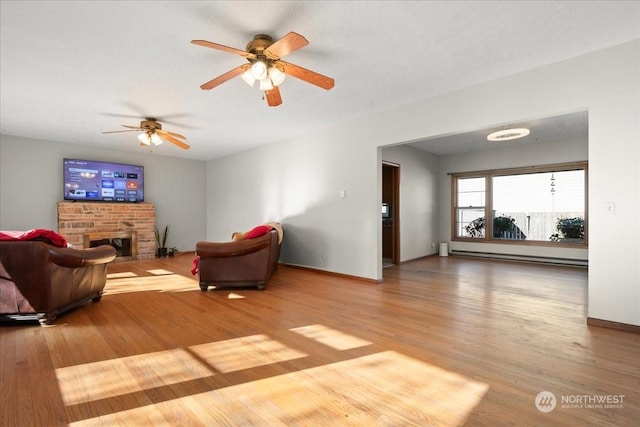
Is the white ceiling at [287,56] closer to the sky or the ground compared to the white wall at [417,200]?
closer to the sky

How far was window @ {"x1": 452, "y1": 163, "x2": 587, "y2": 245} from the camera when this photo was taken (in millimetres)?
6254

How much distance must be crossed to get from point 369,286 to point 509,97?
3.05 meters

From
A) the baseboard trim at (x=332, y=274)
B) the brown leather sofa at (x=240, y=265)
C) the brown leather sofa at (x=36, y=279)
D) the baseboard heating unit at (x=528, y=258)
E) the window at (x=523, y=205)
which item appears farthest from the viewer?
the window at (x=523, y=205)

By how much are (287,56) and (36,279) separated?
3248 millimetres

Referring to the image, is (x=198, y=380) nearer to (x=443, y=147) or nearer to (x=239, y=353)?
(x=239, y=353)

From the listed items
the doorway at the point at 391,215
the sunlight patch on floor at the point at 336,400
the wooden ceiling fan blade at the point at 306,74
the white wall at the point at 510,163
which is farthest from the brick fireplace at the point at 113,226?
the white wall at the point at 510,163

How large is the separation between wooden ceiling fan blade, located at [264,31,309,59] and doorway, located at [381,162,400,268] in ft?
12.9

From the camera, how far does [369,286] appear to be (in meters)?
4.43

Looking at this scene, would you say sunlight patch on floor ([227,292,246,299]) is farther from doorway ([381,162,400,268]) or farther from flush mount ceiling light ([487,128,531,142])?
flush mount ceiling light ([487,128,531,142])

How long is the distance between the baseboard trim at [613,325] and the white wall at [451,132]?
4cm

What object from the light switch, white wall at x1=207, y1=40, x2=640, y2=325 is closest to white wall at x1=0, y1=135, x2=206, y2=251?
white wall at x1=207, y1=40, x2=640, y2=325

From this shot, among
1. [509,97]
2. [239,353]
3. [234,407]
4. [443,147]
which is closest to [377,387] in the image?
[234,407]

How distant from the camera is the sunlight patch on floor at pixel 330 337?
240cm

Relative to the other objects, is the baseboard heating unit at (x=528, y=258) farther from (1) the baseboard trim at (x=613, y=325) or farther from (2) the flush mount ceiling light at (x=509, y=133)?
(1) the baseboard trim at (x=613, y=325)
